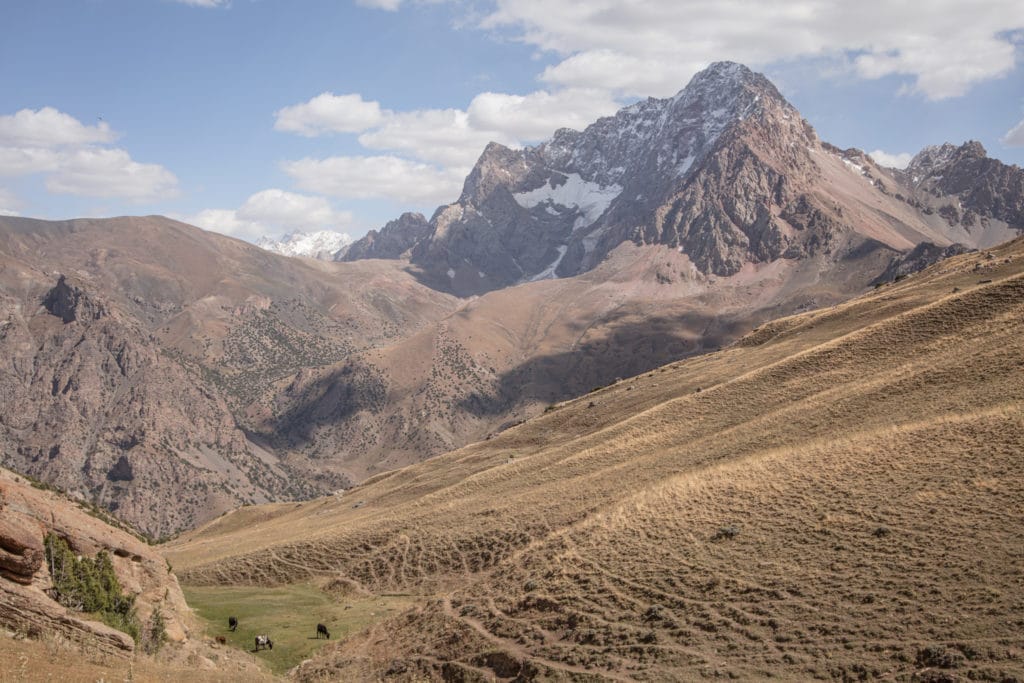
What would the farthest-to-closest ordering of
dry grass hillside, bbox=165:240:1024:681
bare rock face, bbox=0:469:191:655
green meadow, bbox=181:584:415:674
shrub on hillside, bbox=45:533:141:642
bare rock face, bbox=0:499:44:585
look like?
green meadow, bbox=181:584:415:674 → shrub on hillside, bbox=45:533:141:642 → dry grass hillside, bbox=165:240:1024:681 → bare rock face, bbox=0:499:44:585 → bare rock face, bbox=0:469:191:655

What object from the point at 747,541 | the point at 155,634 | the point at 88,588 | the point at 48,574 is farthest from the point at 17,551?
the point at 747,541

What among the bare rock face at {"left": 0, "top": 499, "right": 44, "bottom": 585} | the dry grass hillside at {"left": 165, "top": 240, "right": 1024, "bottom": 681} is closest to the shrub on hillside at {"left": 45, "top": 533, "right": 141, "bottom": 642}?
the bare rock face at {"left": 0, "top": 499, "right": 44, "bottom": 585}

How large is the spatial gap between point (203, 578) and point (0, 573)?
3891 cm

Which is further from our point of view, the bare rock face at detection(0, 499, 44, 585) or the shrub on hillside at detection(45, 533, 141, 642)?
the shrub on hillside at detection(45, 533, 141, 642)

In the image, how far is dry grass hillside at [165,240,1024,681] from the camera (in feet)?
105

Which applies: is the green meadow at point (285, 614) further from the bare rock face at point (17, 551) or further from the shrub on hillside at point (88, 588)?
the bare rock face at point (17, 551)

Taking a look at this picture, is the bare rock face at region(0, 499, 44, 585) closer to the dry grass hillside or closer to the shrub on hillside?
the shrub on hillside

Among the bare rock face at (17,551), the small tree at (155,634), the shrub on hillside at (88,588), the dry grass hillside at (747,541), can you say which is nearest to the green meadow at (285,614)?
the dry grass hillside at (747,541)

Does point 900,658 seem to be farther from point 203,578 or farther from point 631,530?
point 203,578

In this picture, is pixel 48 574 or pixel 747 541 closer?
pixel 48 574

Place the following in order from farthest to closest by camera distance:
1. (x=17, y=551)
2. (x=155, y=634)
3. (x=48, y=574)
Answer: (x=155, y=634) < (x=48, y=574) < (x=17, y=551)

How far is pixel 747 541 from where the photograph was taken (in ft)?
134

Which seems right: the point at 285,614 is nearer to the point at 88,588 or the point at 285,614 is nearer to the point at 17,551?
the point at 88,588

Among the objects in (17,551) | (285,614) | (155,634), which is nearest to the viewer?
(17,551)
